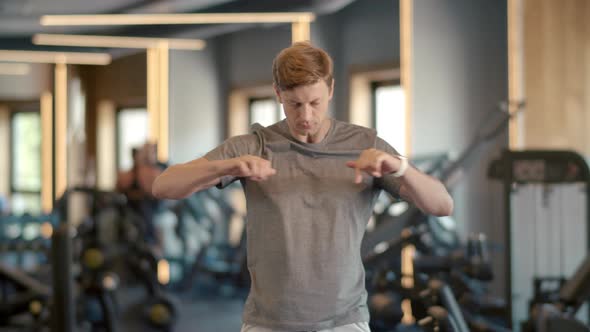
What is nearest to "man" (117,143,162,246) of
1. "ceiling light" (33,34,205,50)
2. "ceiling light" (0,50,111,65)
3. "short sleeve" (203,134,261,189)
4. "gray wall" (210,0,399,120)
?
"ceiling light" (33,34,205,50)

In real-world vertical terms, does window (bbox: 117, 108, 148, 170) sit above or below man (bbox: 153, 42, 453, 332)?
above

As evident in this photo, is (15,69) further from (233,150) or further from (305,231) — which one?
(305,231)

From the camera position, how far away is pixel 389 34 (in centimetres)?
498

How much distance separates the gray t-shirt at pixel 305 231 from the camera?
1573 mm

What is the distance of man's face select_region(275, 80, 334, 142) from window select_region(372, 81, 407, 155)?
3.48 metres

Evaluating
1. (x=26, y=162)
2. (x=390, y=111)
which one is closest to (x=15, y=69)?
(x=26, y=162)

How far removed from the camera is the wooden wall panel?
4738 mm

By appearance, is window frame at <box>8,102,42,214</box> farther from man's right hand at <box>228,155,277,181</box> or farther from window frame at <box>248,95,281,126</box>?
man's right hand at <box>228,155,277,181</box>

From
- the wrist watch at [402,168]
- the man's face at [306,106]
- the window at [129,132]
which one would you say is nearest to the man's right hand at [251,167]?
the man's face at [306,106]

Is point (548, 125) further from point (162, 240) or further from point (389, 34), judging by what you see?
point (162, 240)

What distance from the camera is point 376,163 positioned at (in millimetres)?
1465

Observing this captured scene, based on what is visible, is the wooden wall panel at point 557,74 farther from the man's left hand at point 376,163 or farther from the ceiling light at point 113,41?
the man's left hand at point 376,163

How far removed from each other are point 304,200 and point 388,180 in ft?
0.63

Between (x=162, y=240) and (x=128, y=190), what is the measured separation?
0.81 metres
